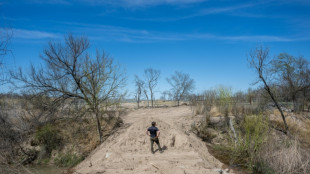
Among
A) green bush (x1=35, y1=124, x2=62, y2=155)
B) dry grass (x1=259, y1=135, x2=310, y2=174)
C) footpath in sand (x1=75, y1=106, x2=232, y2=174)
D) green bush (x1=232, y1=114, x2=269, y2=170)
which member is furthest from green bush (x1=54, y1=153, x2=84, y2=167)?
dry grass (x1=259, y1=135, x2=310, y2=174)

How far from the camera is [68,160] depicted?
14672 mm

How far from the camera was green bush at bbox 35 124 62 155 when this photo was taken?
1580 cm

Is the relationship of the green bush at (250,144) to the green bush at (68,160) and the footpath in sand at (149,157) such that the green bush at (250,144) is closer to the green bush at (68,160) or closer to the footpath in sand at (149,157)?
the footpath in sand at (149,157)

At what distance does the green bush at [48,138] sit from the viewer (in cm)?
1580

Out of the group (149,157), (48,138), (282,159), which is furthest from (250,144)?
(48,138)

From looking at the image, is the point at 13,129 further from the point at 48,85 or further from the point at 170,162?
the point at 170,162

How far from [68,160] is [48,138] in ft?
8.50

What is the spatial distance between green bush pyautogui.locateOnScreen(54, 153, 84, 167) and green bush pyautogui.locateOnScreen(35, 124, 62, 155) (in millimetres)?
1256

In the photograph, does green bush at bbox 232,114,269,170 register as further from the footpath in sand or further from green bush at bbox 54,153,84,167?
green bush at bbox 54,153,84,167

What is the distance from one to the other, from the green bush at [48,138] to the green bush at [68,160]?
1256 mm

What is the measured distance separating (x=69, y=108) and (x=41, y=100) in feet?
5.86

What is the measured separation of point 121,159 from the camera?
35.2 ft

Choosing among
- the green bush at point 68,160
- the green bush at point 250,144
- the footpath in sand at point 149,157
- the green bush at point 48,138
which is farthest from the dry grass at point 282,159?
the green bush at point 48,138

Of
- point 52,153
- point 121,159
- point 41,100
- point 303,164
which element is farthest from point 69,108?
point 303,164
